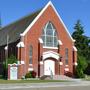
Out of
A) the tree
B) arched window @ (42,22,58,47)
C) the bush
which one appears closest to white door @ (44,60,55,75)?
arched window @ (42,22,58,47)

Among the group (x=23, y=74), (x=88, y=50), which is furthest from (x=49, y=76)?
(x=88, y=50)

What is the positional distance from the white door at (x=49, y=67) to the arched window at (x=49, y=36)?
2.73m

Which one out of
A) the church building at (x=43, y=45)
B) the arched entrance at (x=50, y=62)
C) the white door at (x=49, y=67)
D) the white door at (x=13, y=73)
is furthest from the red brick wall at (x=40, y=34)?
the white door at (x=13, y=73)

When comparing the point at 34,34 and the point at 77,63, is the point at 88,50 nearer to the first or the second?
the point at 77,63

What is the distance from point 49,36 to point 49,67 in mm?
5003

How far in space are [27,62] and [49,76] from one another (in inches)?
162

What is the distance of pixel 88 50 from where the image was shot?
3221 inches

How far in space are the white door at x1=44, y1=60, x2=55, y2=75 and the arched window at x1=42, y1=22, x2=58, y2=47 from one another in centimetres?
273

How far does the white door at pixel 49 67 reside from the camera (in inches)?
2223

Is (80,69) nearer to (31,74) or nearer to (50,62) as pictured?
(50,62)

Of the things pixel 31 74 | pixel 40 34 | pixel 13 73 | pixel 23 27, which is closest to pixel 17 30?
pixel 23 27

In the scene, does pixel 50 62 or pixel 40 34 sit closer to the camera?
pixel 40 34

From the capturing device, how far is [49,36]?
5747 centimetres

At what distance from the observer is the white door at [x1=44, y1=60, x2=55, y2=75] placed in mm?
56469
